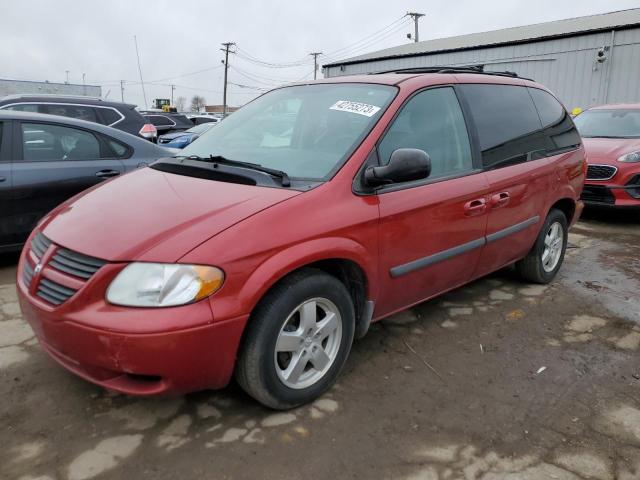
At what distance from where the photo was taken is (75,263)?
229 cm

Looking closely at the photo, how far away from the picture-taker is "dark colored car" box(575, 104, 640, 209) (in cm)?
681

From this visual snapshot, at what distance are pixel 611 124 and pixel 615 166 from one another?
5.03 ft

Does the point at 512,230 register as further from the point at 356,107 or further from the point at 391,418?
the point at 391,418

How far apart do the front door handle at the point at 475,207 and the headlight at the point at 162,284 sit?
180cm

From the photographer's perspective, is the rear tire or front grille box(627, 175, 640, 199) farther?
front grille box(627, 175, 640, 199)

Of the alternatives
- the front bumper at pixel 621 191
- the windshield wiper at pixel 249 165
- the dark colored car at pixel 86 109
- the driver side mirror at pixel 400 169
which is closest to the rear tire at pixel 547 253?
the driver side mirror at pixel 400 169

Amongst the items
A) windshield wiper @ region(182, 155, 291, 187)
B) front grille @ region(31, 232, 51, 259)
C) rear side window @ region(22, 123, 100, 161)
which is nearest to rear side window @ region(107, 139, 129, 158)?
rear side window @ region(22, 123, 100, 161)

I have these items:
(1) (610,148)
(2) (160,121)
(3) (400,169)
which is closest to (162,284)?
(3) (400,169)

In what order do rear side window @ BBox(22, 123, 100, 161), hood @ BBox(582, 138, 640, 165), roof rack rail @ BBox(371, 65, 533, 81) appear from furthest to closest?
1. hood @ BBox(582, 138, 640, 165)
2. rear side window @ BBox(22, 123, 100, 161)
3. roof rack rail @ BBox(371, 65, 533, 81)

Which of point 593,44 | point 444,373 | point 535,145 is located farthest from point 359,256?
point 593,44

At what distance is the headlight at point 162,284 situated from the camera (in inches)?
83.6

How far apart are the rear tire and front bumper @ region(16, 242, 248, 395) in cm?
295

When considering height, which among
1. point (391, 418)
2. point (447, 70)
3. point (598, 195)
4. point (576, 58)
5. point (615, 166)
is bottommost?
point (391, 418)

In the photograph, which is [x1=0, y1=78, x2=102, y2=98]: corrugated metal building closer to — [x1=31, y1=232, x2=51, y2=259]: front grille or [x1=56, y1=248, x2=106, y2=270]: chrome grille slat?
[x1=31, y1=232, x2=51, y2=259]: front grille
